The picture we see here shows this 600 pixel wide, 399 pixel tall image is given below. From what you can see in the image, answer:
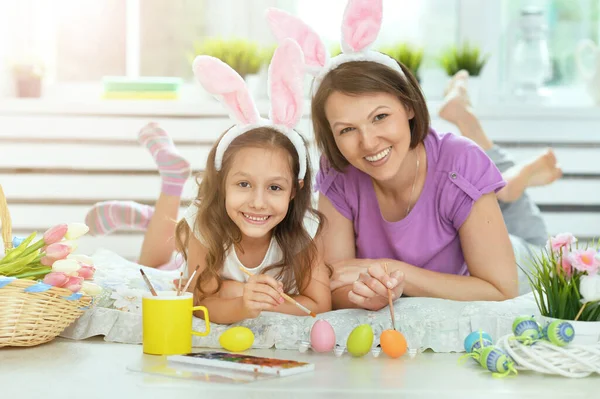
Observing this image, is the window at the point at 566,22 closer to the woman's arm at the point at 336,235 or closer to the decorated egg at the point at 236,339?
the woman's arm at the point at 336,235

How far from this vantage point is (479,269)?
1850 millimetres

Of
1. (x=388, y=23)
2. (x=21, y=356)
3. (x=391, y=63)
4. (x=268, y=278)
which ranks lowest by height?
(x=21, y=356)

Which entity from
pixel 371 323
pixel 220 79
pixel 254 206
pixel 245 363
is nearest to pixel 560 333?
pixel 371 323

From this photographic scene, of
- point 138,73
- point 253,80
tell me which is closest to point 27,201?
point 138,73

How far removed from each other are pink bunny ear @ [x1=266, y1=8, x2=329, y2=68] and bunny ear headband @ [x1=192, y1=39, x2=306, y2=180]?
156 mm

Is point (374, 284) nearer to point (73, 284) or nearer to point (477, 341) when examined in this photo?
point (477, 341)

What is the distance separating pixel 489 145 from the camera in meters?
2.68

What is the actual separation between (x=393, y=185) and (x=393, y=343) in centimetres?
52

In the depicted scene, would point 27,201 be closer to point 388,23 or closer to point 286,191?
point 388,23

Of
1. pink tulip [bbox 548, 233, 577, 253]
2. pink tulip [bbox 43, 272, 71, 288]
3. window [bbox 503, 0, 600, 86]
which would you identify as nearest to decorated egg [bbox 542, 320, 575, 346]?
pink tulip [bbox 548, 233, 577, 253]

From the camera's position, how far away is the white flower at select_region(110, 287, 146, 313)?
5.72 feet

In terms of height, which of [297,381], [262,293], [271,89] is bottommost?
[297,381]

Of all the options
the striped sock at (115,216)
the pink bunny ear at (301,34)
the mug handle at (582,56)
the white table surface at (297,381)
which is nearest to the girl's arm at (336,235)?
the pink bunny ear at (301,34)

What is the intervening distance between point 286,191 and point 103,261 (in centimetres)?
71
